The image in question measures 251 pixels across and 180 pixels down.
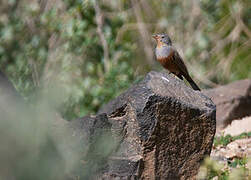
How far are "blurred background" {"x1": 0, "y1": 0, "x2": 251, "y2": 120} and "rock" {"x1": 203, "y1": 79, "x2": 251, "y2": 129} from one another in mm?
1698

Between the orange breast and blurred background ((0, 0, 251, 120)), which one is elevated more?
the orange breast

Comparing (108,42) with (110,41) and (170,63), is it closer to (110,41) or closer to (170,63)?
(110,41)

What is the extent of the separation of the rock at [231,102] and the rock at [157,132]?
10.7ft

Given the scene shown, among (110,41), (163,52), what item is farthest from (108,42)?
(163,52)

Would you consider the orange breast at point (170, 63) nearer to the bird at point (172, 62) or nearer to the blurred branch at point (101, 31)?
the bird at point (172, 62)

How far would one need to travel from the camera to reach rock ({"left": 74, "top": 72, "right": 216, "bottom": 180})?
3.98 metres

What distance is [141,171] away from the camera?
398 cm

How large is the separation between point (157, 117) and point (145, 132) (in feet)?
0.50

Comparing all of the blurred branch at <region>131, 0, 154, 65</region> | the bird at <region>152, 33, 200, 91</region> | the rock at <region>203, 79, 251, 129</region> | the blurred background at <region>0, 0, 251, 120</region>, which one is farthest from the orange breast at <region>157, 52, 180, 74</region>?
the blurred branch at <region>131, 0, 154, 65</region>

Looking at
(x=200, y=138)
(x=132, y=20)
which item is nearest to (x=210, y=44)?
(x=132, y=20)

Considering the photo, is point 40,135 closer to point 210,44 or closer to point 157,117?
point 157,117

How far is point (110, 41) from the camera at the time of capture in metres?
10.3

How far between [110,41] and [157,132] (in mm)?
6412

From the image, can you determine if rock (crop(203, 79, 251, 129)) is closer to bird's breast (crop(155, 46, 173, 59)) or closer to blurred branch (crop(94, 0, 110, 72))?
bird's breast (crop(155, 46, 173, 59))
